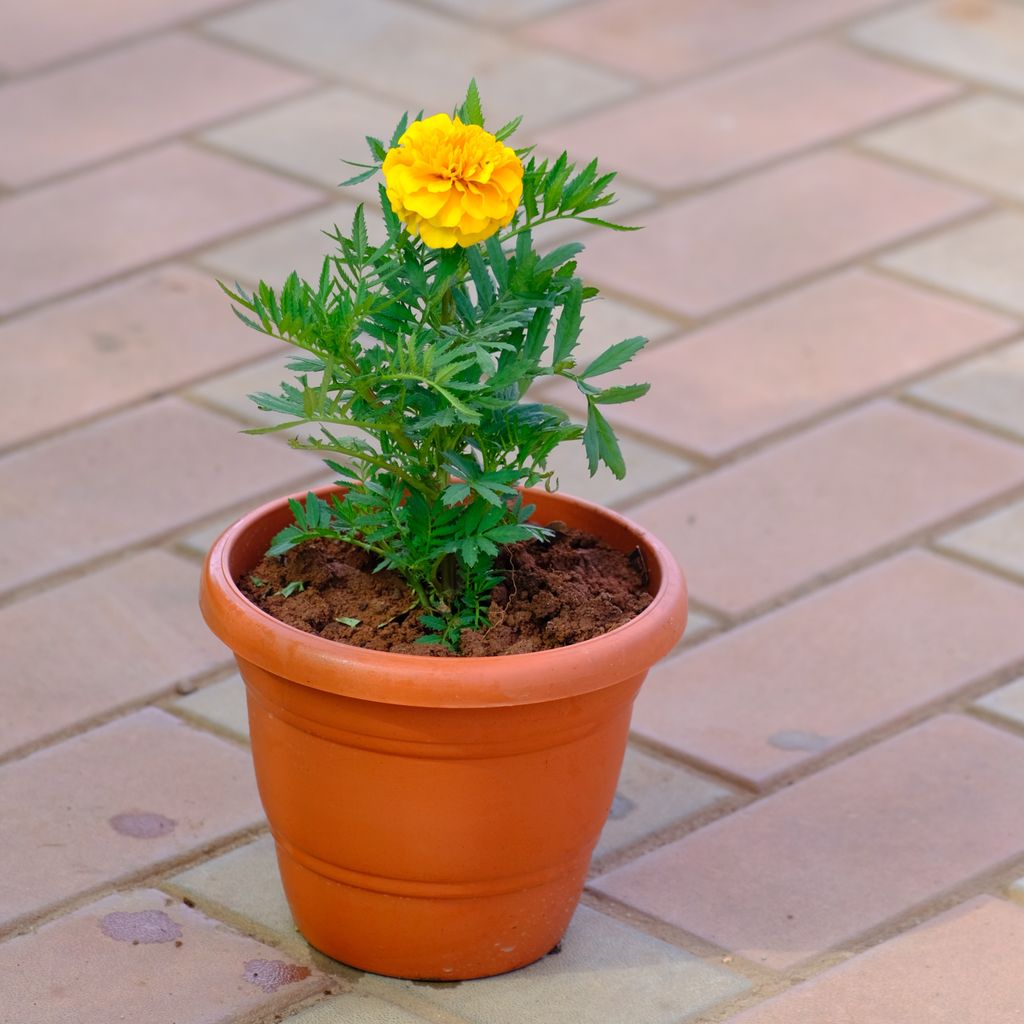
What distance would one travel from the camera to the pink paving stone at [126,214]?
12.5 ft

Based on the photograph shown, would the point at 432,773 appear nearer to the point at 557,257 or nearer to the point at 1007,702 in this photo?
the point at 557,257

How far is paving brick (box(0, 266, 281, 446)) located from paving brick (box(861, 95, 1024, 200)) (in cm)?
157

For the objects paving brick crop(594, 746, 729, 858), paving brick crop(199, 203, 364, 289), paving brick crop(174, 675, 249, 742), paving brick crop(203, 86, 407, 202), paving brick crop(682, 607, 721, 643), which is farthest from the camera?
paving brick crop(203, 86, 407, 202)

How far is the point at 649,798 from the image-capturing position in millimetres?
2580

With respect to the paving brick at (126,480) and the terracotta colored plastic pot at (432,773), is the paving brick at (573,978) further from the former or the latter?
the paving brick at (126,480)

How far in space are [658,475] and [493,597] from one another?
1134mm

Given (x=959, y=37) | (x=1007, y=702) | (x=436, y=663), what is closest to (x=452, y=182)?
(x=436, y=663)

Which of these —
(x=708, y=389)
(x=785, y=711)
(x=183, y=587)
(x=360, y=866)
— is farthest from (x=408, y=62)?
(x=360, y=866)

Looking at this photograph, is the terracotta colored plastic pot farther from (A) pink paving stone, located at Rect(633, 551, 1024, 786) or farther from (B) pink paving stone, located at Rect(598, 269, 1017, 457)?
(B) pink paving stone, located at Rect(598, 269, 1017, 457)

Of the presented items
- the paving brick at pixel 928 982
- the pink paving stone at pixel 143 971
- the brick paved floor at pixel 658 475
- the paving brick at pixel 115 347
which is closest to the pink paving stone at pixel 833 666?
the brick paved floor at pixel 658 475

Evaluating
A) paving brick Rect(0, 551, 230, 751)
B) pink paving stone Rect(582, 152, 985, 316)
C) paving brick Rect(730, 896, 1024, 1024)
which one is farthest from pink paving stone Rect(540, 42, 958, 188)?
paving brick Rect(730, 896, 1024, 1024)

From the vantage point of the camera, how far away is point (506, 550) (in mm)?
2234

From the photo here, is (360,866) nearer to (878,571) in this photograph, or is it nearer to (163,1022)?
(163,1022)

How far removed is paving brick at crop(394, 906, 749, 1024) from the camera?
85.9 inches
